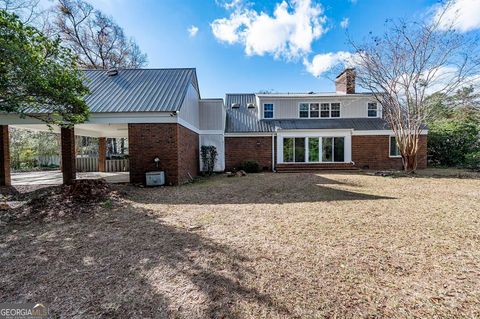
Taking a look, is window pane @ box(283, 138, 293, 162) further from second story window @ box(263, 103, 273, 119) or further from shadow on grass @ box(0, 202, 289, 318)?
shadow on grass @ box(0, 202, 289, 318)

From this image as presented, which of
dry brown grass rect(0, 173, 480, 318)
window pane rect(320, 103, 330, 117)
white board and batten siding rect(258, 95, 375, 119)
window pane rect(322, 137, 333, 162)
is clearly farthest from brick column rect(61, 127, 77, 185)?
window pane rect(320, 103, 330, 117)

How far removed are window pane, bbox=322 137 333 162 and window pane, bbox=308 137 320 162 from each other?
40 cm

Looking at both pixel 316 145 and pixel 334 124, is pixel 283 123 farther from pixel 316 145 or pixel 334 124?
pixel 334 124

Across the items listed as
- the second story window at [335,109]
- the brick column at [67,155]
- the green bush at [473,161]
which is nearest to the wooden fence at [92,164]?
the brick column at [67,155]

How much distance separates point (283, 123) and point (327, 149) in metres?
3.75

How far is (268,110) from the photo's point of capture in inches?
724

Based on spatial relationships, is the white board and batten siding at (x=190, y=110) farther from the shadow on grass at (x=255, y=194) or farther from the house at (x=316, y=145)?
the shadow on grass at (x=255, y=194)

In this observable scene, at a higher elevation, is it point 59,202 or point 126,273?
point 59,202

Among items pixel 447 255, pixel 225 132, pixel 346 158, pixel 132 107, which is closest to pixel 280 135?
pixel 225 132

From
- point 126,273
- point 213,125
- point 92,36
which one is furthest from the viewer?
point 92,36

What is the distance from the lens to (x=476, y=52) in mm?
11508

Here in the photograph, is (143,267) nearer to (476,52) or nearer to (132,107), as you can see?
(132,107)

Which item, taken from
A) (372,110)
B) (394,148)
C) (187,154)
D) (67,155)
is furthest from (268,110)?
(67,155)

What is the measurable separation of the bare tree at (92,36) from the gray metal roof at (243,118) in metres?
13.2
